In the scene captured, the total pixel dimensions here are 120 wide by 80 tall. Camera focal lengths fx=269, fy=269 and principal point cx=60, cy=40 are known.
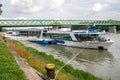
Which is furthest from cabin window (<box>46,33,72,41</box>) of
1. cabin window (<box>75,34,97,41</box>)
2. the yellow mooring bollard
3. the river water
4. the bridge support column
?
the bridge support column

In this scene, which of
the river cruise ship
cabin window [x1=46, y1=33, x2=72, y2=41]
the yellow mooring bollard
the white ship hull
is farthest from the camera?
cabin window [x1=46, y1=33, x2=72, y2=41]

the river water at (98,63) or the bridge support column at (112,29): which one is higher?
the bridge support column at (112,29)

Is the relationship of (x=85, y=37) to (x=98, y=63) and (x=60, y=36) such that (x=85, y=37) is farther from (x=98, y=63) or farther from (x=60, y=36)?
(x=98, y=63)

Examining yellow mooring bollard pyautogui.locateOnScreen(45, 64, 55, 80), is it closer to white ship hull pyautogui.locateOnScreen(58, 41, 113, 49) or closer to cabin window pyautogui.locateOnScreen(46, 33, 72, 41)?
white ship hull pyautogui.locateOnScreen(58, 41, 113, 49)

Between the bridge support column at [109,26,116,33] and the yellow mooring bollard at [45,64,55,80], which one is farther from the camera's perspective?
the bridge support column at [109,26,116,33]

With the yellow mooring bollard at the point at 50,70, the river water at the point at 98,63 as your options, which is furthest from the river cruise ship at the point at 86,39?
the yellow mooring bollard at the point at 50,70

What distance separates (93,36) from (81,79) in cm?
3417

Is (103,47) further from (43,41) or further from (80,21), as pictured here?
(80,21)

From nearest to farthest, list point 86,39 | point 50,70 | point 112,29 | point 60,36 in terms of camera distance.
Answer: point 50,70
point 86,39
point 60,36
point 112,29

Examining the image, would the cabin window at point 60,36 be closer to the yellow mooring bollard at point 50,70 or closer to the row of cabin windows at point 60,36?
the row of cabin windows at point 60,36

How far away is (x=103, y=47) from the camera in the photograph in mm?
47094

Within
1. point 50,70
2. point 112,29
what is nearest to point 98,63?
point 50,70

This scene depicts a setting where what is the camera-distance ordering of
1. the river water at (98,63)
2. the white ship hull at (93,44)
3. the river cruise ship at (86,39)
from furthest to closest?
the river cruise ship at (86,39), the white ship hull at (93,44), the river water at (98,63)

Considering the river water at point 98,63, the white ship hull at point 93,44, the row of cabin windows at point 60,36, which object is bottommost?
the river water at point 98,63
